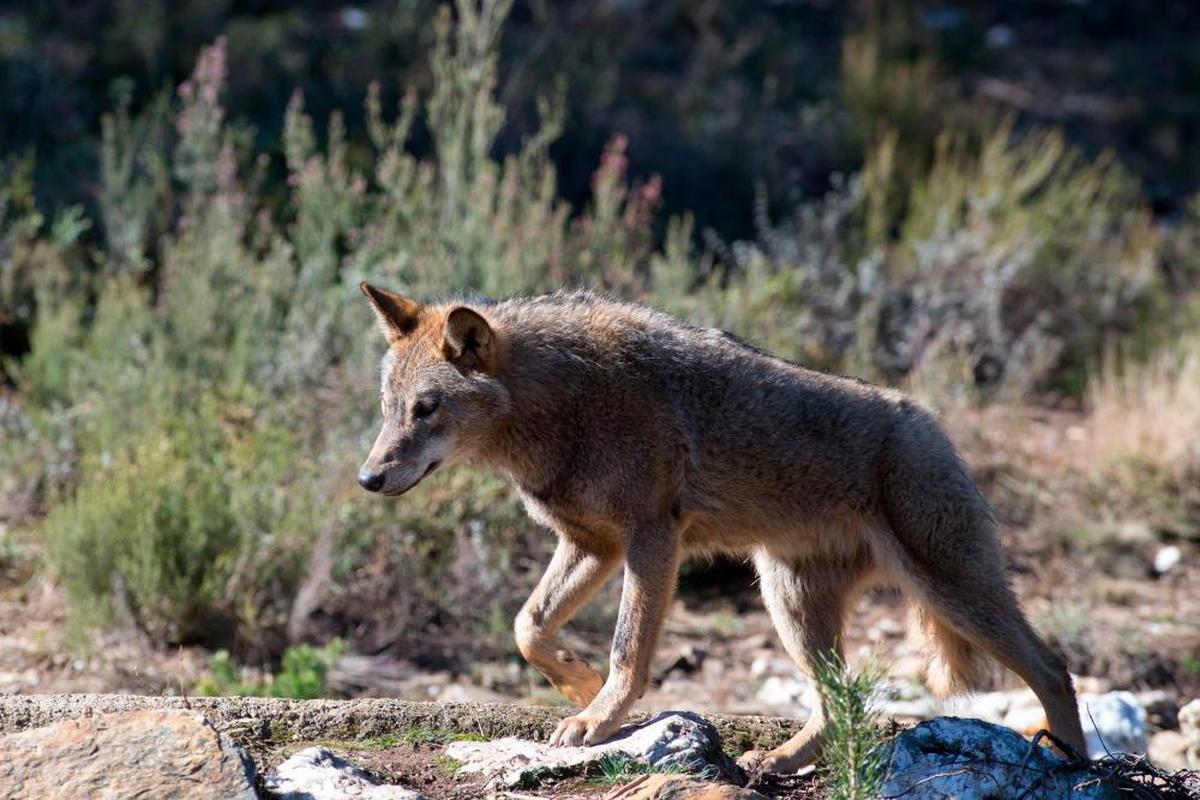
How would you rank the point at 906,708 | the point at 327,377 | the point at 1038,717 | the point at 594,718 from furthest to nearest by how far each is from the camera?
the point at 327,377 < the point at 906,708 < the point at 1038,717 < the point at 594,718

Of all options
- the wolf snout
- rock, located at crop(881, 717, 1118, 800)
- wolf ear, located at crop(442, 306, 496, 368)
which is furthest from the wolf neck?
rock, located at crop(881, 717, 1118, 800)

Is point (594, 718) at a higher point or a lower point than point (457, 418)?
lower

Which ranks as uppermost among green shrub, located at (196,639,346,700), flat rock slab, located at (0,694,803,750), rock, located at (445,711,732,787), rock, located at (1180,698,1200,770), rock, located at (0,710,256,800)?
rock, located at (0,710,256,800)

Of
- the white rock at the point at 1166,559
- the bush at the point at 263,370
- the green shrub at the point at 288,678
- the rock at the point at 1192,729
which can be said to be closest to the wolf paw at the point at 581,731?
the green shrub at the point at 288,678

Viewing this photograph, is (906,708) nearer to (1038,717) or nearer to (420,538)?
(1038,717)

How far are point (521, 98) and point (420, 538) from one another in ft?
20.4

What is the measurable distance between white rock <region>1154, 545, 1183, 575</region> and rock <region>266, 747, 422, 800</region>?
703cm

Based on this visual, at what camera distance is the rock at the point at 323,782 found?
14.9 feet

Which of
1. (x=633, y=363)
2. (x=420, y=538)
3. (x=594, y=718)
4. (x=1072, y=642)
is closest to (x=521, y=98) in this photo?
(x=420, y=538)

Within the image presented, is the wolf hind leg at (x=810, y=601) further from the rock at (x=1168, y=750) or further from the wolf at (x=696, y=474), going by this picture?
the rock at (x=1168, y=750)

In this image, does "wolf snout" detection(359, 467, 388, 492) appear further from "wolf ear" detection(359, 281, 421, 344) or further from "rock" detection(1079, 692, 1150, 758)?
"rock" detection(1079, 692, 1150, 758)

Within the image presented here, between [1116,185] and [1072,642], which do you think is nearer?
[1072,642]

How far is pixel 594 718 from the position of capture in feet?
17.8

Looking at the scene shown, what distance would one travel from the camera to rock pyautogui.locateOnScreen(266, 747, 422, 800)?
4.54 meters
